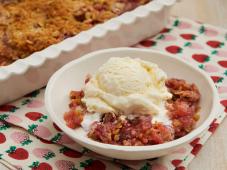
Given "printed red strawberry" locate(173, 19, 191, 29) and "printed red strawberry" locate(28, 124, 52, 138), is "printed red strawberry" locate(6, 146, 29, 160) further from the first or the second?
"printed red strawberry" locate(173, 19, 191, 29)

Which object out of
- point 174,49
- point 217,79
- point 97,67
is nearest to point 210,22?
point 174,49

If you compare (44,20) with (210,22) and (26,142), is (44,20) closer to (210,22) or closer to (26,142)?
(26,142)

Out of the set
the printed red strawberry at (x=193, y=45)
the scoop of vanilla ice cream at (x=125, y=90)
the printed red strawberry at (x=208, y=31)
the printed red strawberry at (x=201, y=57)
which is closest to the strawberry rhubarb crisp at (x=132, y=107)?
Result: the scoop of vanilla ice cream at (x=125, y=90)

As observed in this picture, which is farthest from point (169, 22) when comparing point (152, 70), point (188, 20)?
point (152, 70)

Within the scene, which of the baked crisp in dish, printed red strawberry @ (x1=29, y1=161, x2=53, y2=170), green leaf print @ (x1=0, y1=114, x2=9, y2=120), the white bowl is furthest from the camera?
the baked crisp in dish

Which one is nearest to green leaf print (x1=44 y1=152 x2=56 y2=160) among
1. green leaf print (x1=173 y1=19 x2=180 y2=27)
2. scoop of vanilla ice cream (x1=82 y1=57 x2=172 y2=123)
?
scoop of vanilla ice cream (x1=82 y1=57 x2=172 y2=123)

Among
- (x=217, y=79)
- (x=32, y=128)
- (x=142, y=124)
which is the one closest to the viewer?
(x=142, y=124)
